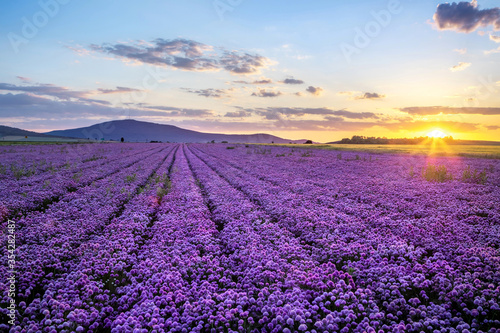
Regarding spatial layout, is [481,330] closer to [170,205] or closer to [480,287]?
[480,287]

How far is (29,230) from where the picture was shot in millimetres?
8453

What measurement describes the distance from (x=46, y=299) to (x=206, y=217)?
599cm

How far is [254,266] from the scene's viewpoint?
637cm

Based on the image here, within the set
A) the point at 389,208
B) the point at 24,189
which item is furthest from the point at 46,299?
the point at 24,189

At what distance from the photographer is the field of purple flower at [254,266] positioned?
14.9ft

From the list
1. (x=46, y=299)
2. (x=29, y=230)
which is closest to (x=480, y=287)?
(x=46, y=299)

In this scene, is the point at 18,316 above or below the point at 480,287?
below

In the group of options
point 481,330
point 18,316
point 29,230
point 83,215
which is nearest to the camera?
point 481,330

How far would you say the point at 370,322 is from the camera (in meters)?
4.51

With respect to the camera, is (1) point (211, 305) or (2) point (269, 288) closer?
(1) point (211, 305)

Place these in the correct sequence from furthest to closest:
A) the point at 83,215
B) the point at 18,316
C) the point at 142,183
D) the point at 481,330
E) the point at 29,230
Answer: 1. the point at 142,183
2. the point at 83,215
3. the point at 29,230
4. the point at 18,316
5. the point at 481,330

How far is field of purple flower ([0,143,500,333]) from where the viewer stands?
455 centimetres

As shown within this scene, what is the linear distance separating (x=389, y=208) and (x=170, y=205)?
29.0 feet

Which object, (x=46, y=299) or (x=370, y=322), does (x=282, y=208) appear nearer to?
(x=370, y=322)
